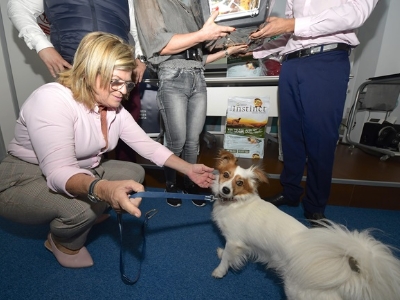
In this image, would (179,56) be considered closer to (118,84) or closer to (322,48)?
(118,84)

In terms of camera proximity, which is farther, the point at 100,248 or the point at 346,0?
the point at 100,248

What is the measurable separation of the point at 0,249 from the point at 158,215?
95cm

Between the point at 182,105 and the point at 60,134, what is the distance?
77cm

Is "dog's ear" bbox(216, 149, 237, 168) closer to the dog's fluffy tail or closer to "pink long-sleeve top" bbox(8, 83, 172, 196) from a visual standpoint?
"pink long-sleeve top" bbox(8, 83, 172, 196)

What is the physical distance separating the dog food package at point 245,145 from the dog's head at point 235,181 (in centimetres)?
96

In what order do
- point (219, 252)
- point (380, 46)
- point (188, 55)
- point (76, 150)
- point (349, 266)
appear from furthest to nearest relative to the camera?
point (380, 46) → point (188, 55) → point (219, 252) → point (76, 150) → point (349, 266)

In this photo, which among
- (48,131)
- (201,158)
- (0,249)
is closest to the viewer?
(48,131)

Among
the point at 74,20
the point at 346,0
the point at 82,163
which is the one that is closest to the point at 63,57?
the point at 74,20

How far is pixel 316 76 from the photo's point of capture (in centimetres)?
125

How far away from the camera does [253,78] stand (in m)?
2.01

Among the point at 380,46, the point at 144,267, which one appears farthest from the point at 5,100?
the point at 380,46

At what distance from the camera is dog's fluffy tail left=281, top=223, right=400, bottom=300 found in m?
0.68

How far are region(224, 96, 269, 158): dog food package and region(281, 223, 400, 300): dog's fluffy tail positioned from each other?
148 centimetres

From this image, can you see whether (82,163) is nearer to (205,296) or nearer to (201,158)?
(205,296)
